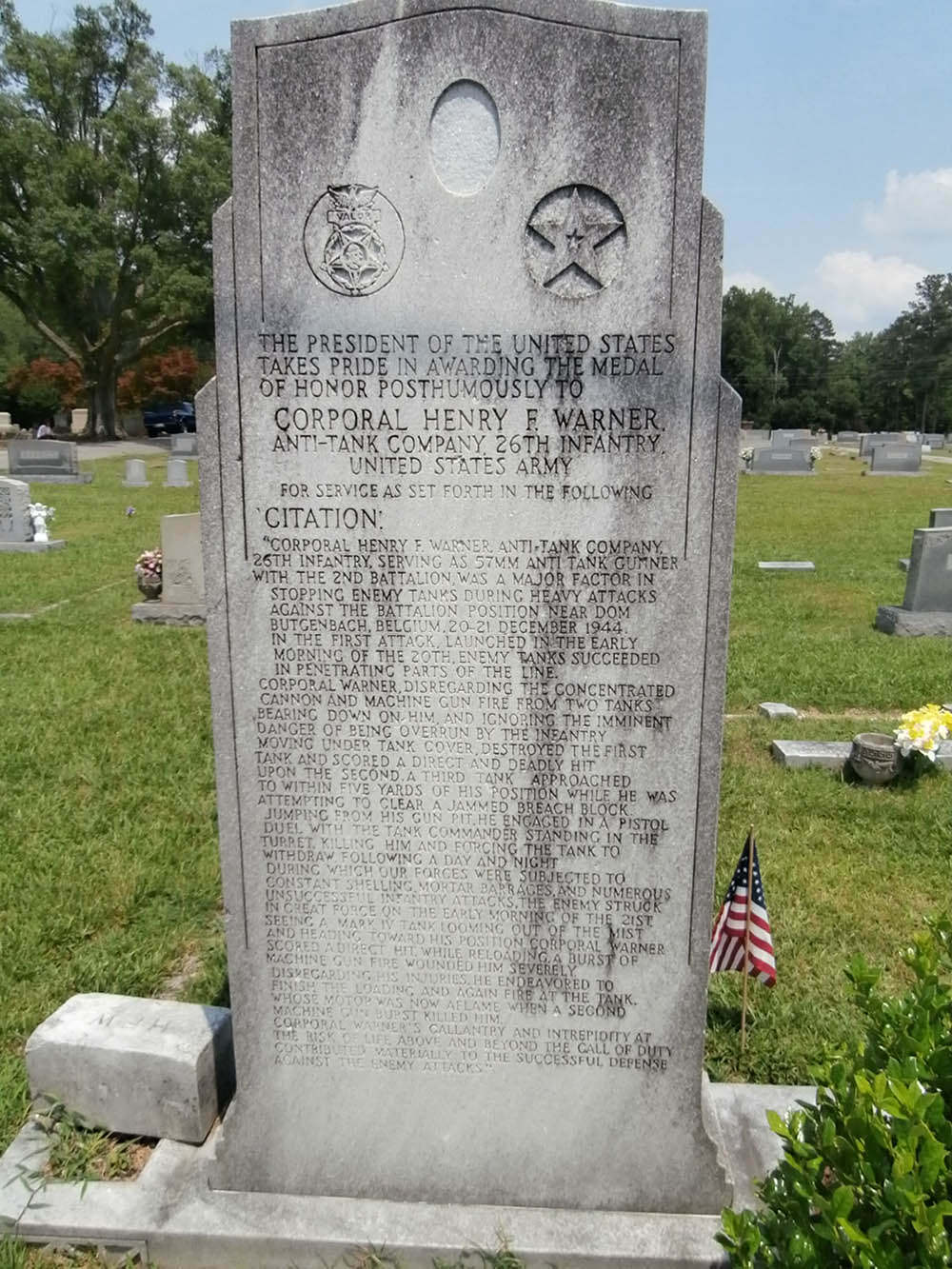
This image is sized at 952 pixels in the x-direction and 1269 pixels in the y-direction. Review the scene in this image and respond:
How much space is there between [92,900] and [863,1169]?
381 cm

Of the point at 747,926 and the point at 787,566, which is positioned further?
the point at 787,566

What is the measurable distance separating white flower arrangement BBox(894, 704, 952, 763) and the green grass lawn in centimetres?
24

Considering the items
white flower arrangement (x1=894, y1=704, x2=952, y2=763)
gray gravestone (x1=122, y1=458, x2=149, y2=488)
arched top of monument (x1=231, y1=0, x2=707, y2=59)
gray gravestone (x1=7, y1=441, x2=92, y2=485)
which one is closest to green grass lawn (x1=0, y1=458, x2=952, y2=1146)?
white flower arrangement (x1=894, y1=704, x2=952, y2=763)

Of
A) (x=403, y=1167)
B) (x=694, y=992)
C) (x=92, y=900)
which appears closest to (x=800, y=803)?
(x=694, y=992)

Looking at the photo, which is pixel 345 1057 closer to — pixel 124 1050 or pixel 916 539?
pixel 124 1050

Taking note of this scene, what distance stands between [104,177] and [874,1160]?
1666 inches

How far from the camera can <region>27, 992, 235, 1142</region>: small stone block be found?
279 centimetres

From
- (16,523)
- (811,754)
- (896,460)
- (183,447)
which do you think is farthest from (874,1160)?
(896,460)

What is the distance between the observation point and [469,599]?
2400mm

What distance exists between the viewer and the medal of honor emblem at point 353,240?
2197 millimetres

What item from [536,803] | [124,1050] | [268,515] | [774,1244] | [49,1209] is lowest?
[49,1209]

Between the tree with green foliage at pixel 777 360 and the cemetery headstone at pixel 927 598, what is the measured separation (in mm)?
71502

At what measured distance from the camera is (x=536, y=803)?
2520 mm

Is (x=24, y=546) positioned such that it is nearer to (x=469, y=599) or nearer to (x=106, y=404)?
(x=469, y=599)
